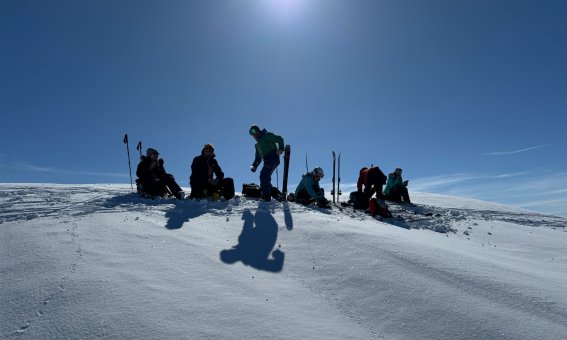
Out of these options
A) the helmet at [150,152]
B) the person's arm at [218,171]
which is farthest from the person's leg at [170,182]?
the person's arm at [218,171]

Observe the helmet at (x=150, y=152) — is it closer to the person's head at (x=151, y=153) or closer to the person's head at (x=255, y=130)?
the person's head at (x=151, y=153)

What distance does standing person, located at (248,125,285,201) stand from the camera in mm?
9992

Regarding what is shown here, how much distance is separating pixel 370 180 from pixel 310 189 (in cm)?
269

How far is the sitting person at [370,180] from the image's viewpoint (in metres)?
11.9

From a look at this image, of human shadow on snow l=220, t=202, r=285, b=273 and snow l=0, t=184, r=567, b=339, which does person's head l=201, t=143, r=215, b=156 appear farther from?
snow l=0, t=184, r=567, b=339

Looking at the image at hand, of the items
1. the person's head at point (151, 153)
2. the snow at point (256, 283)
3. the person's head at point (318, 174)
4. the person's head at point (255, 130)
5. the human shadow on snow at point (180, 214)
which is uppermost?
the person's head at point (255, 130)

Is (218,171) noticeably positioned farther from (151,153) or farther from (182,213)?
(182,213)

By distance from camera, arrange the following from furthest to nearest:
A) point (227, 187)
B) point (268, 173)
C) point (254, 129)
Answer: point (227, 187) < point (254, 129) < point (268, 173)

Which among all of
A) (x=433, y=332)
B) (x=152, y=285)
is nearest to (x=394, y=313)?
(x=433, y=332)

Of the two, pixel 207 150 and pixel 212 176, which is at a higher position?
pixel 207 150

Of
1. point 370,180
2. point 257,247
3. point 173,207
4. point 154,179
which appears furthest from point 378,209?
point 154,179

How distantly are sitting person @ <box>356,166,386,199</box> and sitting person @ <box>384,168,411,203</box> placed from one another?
1.68 ft

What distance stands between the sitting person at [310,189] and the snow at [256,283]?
4.10m

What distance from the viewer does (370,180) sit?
1214 cm
